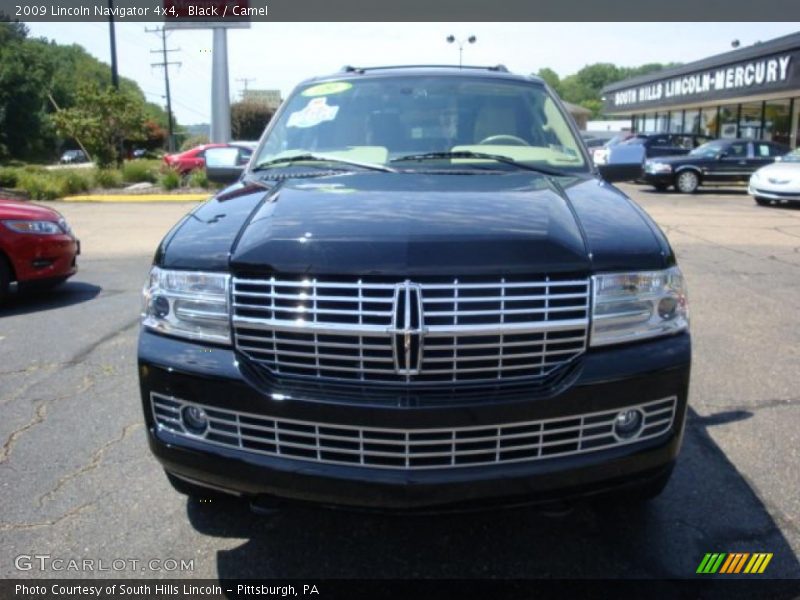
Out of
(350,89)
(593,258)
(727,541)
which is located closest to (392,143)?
(350,89)

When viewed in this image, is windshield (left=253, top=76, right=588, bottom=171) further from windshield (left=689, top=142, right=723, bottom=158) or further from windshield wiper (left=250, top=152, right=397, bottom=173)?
windshield (left=689, top=142, right=723, bottom=158)

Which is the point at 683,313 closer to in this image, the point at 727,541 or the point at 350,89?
the point at 727,541

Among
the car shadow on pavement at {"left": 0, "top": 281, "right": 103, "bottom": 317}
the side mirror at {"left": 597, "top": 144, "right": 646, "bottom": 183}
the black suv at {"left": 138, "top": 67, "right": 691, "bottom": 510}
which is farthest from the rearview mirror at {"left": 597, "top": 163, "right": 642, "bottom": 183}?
the car shadow on pavement at {"left": 0, "top": 281, "right": 103, "bottom": 317}

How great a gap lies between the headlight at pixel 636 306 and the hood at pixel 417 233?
51 millimetres

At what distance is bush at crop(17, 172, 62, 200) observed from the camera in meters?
20.2

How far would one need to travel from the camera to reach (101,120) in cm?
2397

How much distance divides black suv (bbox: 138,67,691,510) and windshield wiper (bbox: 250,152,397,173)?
0.82 metres

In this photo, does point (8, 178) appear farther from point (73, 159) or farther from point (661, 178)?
point (73, 159)

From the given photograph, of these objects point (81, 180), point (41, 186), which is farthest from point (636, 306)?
point (81, 180)

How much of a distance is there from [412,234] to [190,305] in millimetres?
823

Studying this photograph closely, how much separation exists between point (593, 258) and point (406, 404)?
812 mm

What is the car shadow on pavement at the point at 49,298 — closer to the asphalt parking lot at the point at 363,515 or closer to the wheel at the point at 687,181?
the asphalt parking lot at the point at 363,515

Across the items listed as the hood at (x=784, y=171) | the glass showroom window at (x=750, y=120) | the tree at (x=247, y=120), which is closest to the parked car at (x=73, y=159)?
the tree at (x=247, y=120)

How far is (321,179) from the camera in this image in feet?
11.1
